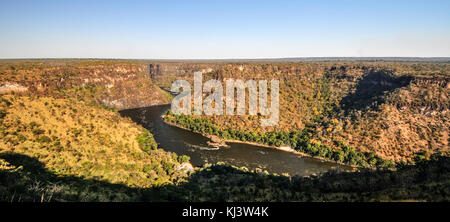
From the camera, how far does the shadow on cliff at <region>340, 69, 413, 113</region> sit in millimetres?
67000

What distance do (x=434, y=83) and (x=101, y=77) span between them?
12590 cm

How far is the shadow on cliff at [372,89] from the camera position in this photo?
220ft

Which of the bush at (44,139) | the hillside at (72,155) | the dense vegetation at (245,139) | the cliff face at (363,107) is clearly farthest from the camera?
the cliff face at (363,107)

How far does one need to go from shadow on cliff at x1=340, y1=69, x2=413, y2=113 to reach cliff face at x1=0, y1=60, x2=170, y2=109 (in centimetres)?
8625

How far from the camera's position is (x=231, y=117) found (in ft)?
259

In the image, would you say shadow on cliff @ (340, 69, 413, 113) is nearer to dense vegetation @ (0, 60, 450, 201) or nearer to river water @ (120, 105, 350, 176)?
dense vegetation @ (0, 60, 450, 201)

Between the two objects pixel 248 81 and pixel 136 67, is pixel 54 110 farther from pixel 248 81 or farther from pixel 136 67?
pixel 136 67

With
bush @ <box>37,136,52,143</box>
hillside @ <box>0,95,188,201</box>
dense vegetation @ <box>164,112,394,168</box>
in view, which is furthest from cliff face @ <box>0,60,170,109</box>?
dense vegetation @ <box>164,112,394,168</box>

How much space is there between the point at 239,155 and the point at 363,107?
40.8m

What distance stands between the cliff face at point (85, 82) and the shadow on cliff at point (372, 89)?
283 feet

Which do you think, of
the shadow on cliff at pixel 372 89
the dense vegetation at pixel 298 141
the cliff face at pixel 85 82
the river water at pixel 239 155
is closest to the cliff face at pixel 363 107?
the shadow on cliff at pixel 372 89

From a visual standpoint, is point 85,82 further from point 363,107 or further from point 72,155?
point 363,107

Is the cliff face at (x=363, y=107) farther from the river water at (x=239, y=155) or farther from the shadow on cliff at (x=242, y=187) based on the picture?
the shadow on cliff at (x=242, y=187)
